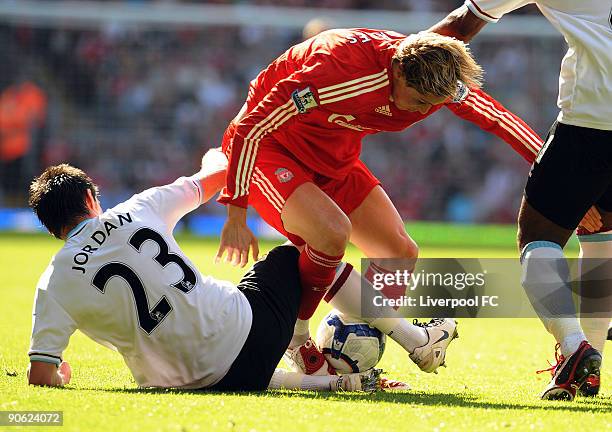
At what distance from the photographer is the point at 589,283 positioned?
584 cm

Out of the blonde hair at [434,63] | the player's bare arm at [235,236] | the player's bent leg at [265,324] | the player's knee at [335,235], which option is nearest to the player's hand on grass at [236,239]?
the player's bare arm at [235,236]

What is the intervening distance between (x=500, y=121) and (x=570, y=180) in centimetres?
101

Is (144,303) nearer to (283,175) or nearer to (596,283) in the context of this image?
(283,175)

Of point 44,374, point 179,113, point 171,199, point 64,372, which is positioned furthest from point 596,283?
point 179,113

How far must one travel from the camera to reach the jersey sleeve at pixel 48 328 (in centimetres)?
458

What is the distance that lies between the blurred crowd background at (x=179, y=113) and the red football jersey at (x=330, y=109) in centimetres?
1437

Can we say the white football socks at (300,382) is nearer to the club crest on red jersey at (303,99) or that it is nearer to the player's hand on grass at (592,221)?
the club crest on red jersey at (303,99)

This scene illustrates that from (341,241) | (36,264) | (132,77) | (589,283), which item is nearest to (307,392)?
(341,241)

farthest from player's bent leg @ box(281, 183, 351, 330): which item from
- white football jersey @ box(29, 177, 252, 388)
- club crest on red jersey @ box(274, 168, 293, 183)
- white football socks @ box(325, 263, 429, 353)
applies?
white football jersey @ box(29, 177, 252, 388)

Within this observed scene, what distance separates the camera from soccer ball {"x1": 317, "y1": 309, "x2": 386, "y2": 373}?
5625mm

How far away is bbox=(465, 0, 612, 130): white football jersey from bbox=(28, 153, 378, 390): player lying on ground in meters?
1.79

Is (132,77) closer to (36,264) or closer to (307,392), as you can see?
(36,264)

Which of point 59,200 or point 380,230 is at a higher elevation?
point 59,200

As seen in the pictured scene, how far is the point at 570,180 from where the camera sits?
16.4 feet
